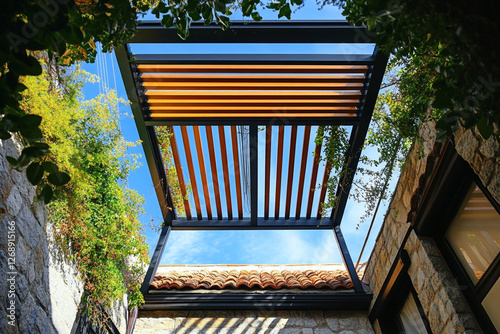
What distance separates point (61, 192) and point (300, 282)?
2923mm

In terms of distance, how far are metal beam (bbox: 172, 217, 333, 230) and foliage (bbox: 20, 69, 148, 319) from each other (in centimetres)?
168

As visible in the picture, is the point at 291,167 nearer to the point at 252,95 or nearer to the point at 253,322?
the point at 252,95

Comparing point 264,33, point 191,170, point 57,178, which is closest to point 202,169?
point 191,170

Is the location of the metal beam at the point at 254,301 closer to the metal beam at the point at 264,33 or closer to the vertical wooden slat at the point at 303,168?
the vertical wooden slat at the point at 303,168

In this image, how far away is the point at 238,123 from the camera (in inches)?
147

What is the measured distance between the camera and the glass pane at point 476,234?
2.13 m

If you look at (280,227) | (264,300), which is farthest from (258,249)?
(264,300)

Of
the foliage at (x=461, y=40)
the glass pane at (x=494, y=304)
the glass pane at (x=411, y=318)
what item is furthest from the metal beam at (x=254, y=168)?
the foliage at (x=461, y=40)

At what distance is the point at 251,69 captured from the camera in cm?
332

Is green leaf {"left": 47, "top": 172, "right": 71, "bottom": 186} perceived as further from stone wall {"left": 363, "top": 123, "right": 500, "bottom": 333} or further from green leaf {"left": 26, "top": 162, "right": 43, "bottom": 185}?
stone wall {"left": 363, "top": 123, "right": 500, "bottom": 333}

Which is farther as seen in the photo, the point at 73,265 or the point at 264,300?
the point at 264,300

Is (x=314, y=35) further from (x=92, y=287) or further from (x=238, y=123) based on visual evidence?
(x=92, y=287)

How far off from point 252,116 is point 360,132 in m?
1.20

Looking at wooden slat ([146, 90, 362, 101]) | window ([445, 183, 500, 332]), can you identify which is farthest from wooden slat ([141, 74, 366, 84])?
window ([445, 183, 500, 332])
